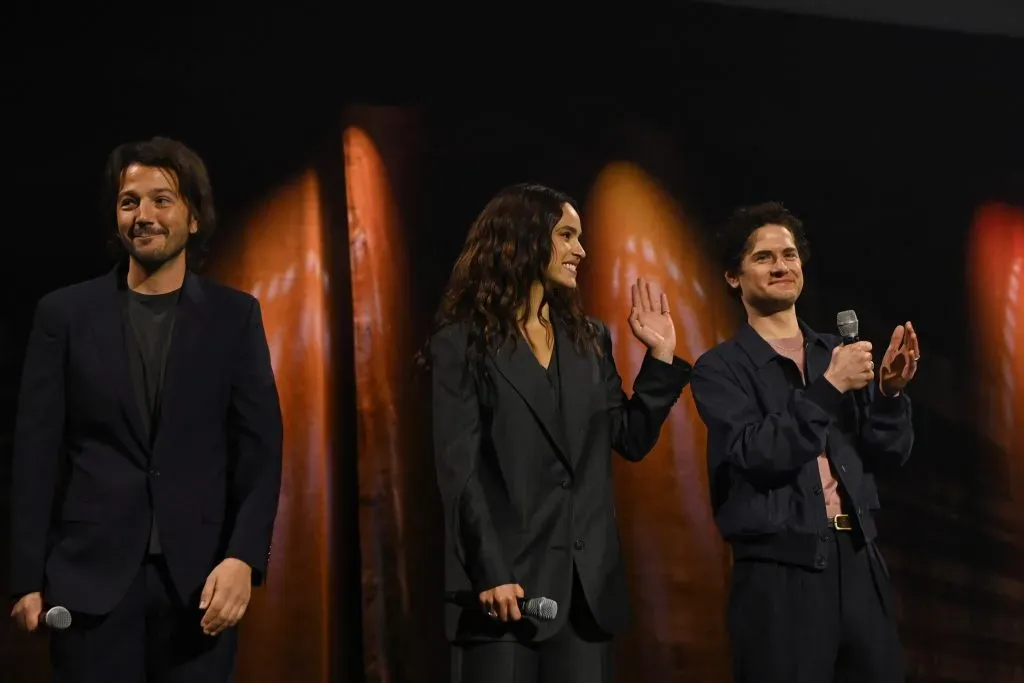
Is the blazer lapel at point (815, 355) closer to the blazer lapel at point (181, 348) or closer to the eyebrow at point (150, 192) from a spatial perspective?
the blazer lapel at point (181, 348)

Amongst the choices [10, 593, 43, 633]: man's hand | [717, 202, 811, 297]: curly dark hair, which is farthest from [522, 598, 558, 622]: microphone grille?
[717, 202, 811, 297]: curly dark hair

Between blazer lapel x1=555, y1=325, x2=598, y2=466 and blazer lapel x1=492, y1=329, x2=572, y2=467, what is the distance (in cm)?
2

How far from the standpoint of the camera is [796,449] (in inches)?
99.7

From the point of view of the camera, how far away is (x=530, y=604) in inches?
85.5

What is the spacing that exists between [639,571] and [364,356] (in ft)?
3.60

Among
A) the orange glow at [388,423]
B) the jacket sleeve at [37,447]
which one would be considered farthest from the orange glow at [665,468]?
the jacket sleeve at [37,447]

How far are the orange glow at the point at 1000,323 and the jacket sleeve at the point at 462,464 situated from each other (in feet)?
7.85

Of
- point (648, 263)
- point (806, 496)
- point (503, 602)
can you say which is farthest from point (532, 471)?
point (648, 263)

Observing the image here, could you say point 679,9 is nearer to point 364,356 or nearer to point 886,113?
point 886,113

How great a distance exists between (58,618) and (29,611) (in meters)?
0.10

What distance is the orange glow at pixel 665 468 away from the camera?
3.65 m

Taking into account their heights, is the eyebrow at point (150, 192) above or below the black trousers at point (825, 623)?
above

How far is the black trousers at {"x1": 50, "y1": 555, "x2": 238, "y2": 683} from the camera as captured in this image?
6.92 ft

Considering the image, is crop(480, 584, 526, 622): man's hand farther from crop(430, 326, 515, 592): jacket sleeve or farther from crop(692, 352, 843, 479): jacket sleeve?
crop(692, 352, 843, 479): jacket sleeve
